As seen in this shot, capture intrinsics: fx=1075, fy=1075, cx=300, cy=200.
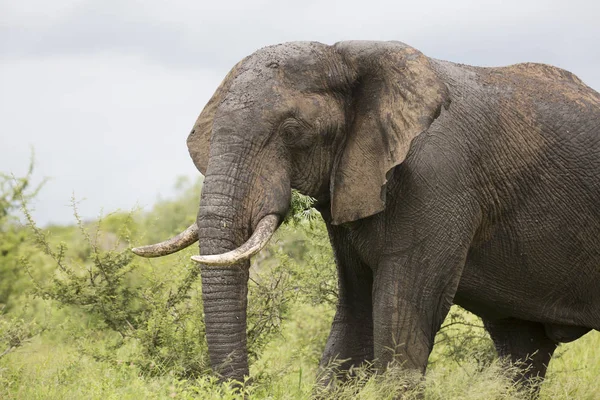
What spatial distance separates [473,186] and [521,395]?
1.89m

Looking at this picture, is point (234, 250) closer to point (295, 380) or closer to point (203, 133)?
point (203, 133)

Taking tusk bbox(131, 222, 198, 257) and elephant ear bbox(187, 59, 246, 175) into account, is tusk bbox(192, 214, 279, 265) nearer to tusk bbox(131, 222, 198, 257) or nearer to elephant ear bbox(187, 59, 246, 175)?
tusk bbox(131, 222, 198, 257)

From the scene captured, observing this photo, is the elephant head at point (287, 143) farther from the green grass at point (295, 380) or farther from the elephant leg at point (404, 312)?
the green grass at point (295, 380)

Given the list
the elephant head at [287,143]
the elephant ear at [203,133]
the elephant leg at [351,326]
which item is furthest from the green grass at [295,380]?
the elephant ear at [203,133]

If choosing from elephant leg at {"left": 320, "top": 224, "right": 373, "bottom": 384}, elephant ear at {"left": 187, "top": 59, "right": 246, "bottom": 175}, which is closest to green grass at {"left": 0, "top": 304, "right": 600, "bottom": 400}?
elephant leg at {"left": 320, "top": 224, "right": 373, "bottom": 384}

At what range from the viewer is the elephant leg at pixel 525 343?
7.66 metres

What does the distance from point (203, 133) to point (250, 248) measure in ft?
3.53

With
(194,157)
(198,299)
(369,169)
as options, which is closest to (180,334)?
(198,299)

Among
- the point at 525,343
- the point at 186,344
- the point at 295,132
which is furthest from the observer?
the point at 186,344

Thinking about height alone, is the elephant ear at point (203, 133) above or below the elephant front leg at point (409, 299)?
above

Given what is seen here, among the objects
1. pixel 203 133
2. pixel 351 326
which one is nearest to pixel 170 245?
pixel 203 133

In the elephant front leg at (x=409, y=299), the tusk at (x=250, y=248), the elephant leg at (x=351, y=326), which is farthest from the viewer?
the elephant leg at (x=351, y=326)

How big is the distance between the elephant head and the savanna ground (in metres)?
0.31

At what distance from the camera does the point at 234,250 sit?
546 centimetres
